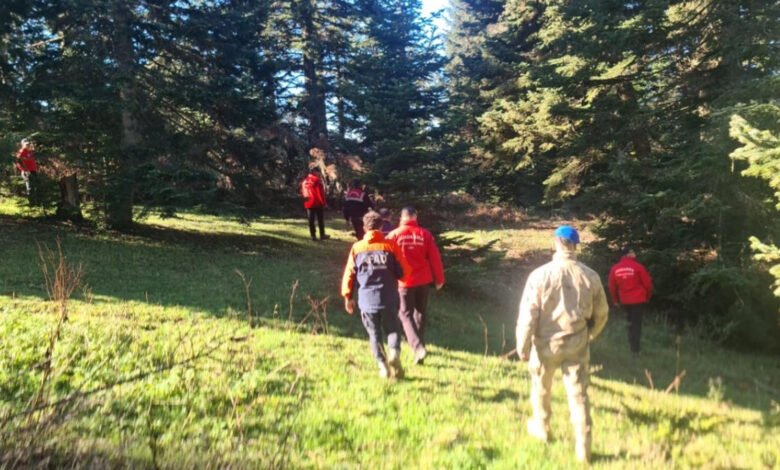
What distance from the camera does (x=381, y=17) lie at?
22406 millimetres

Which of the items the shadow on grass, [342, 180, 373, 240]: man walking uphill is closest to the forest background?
[342, 180, 373, 240]: man walking uphill

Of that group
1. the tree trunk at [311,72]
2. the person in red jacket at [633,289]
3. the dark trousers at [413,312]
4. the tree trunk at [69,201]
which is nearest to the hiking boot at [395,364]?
the dark trousers at [413,312]

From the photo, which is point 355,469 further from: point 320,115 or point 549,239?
point 320,115

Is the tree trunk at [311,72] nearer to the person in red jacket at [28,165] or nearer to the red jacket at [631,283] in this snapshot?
the person in red jacket at [28,165]

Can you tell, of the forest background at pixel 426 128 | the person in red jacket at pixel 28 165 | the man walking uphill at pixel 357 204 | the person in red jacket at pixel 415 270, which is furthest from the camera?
the man walking uphill at pixel 357 204

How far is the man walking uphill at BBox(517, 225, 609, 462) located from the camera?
411 centimetres

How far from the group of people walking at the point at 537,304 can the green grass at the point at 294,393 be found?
1.11ft

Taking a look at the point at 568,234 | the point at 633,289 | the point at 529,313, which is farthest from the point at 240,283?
the point at 633,289

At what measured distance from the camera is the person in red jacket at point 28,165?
11633mm

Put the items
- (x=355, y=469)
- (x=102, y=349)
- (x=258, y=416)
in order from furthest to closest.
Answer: (x=102, y=349), (x=258, y=416), (x=355, y=469)

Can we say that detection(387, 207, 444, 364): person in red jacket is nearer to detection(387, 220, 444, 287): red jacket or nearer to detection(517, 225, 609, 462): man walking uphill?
detection(387, 220, 444, 287): red jacket

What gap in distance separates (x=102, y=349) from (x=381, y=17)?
815 inches

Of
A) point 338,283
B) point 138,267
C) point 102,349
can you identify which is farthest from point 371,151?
point 102,349

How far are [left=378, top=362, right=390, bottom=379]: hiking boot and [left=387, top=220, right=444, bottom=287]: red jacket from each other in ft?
4.56
